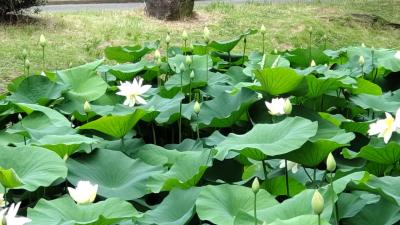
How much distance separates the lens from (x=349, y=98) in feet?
8.35

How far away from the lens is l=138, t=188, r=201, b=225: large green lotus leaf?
165 cm

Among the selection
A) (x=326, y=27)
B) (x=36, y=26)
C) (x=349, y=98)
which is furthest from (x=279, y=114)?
(x=326, y=27)

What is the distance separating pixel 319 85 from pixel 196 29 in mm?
7730

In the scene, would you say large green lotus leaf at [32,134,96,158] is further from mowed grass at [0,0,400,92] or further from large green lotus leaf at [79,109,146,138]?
mowed grass at [0,0,400,92]

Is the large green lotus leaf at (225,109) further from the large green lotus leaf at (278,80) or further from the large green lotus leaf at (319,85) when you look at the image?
the large green lotus leaf at (319,85)

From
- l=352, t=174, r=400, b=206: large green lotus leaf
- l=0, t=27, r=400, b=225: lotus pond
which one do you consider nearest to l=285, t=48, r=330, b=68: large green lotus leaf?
l=0, t=27, r=400, b=225: lotus pond

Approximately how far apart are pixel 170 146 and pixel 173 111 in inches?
5.1

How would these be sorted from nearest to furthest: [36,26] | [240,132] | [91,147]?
[91,147] < [240,132] < [36,26]

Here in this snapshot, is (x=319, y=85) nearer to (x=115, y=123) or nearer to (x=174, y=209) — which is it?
(x=115, y=123)

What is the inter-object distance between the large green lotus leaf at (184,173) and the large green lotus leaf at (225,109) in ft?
1.20

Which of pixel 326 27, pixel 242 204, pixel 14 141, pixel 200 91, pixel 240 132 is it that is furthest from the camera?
pixel 326 27

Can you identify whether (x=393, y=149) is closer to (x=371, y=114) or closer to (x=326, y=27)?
(x=371, y=114)

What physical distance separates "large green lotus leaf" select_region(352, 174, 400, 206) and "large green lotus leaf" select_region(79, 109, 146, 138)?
2.34ft

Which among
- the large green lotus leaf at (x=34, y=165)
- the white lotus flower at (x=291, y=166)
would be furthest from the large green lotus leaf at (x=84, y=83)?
the white lotus flower at (x=291, y=166)
